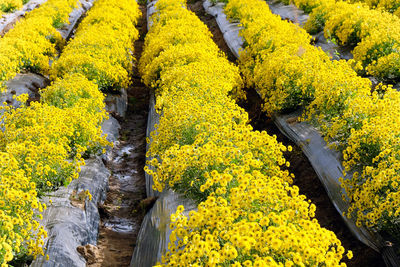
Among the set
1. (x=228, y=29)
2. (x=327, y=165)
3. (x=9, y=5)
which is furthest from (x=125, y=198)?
(x=9, y=5)

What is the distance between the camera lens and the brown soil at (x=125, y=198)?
5.83 m

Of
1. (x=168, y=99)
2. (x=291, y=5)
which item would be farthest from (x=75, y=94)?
(x=291, y=5)

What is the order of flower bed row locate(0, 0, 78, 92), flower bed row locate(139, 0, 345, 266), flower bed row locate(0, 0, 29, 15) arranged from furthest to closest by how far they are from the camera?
1. flower bed row locate(0, 0, 29, 15)
2. flower bed row locate(0, 0, 78, 92)
3. flower bed row locate(139, 0, 345, 266)

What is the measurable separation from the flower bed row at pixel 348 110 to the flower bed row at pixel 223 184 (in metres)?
0.68

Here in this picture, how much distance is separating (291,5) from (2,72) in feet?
36.3

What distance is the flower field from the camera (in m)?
3.49

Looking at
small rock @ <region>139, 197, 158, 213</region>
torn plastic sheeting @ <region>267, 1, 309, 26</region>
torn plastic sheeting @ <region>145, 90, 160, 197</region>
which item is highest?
small rock @ <region>139, 197, 158, 213</region>

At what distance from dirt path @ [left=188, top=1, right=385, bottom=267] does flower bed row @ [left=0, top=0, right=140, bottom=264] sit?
3.25 m

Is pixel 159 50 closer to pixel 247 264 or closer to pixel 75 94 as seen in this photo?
pixel 75 94

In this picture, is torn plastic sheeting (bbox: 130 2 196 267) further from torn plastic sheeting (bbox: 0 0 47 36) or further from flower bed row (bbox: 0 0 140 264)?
torn plastic sheeting (bbox: 0 0 47 36)

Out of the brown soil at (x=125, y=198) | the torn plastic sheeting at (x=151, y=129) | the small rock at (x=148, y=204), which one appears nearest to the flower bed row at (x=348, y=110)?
the torn plastic sheeting at (x=151, y=129)

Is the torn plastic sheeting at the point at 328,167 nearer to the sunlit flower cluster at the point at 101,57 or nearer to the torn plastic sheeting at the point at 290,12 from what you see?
the sunlit flower cluster at the point at 101,57

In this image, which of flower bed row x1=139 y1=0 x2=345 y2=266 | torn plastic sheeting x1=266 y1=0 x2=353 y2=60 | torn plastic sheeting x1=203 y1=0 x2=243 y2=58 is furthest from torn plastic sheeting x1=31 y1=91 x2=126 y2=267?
torn plastic sheeting x1=203 y1=0 x2=243 y2=58

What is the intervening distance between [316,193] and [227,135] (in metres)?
1.79
